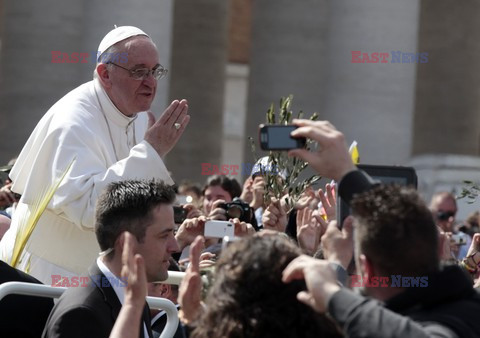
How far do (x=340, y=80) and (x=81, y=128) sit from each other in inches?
471

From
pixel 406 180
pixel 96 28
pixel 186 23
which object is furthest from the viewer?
pixel 186 23

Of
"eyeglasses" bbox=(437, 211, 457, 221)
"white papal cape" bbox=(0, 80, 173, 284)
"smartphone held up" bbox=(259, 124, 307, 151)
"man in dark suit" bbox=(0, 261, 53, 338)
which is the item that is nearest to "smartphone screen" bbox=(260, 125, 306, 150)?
"smartphone held up" bbox=(259, 124, 307, 151)

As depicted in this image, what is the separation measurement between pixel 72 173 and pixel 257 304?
259cm

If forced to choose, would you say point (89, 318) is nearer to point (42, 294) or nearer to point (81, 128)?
point (42, 294)

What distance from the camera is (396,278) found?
3.77 metres

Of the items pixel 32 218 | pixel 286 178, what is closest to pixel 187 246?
pixel 286 178

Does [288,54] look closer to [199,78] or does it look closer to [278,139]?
[199,78]

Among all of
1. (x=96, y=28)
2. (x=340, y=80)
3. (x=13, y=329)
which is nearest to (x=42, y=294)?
(x=13, y=329)

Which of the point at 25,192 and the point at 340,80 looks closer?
the point at 25,192

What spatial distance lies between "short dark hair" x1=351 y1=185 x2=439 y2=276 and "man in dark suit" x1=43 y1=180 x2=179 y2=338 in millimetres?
1517

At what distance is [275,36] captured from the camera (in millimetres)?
19891

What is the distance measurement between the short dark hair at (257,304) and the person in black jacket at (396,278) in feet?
0.18

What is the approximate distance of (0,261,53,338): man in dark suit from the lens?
5.22 m

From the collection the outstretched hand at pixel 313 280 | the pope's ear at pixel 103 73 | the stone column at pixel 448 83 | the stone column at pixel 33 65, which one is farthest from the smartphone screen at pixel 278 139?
the stone column at pixel 448 83
